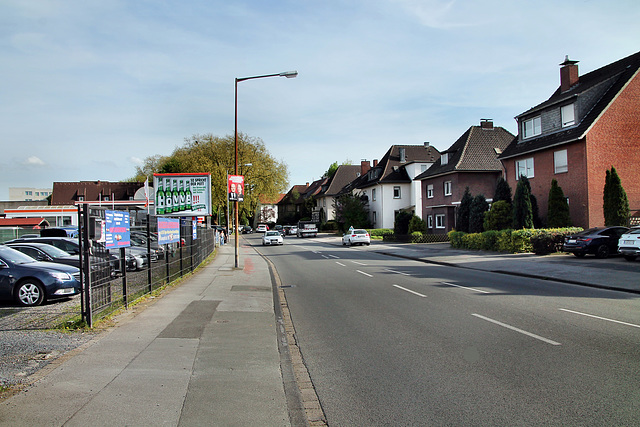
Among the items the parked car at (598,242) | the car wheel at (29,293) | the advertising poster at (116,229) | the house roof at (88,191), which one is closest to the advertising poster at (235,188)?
the car wheel at (29,293)

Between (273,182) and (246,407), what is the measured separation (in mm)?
60491

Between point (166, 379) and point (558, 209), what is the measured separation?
27547mm

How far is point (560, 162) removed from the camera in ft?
99.9

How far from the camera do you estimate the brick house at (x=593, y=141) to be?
92.0 ft

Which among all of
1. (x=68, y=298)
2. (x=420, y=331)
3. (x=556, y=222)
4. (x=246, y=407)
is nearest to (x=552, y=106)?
(x=556, y=222)

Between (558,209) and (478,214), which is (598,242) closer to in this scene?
(558,209)

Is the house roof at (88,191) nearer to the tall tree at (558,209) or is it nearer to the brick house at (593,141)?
the brick house at (593,141)

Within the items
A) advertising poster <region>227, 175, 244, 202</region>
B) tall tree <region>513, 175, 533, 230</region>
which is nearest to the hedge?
tall tree <region>513, 175, 533, 230</region>

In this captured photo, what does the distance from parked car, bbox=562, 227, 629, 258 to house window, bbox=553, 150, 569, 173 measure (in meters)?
8.68

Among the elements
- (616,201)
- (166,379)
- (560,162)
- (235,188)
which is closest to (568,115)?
(560,162)

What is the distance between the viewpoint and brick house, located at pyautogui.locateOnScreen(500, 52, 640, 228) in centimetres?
2805

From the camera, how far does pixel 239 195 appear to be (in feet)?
72.3

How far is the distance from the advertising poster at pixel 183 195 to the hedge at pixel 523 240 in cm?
1657

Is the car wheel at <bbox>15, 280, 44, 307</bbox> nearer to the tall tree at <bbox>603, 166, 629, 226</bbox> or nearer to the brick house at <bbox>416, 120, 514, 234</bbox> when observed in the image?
the tall tree at <bbox>603, 166, 629, 226</bbox>
